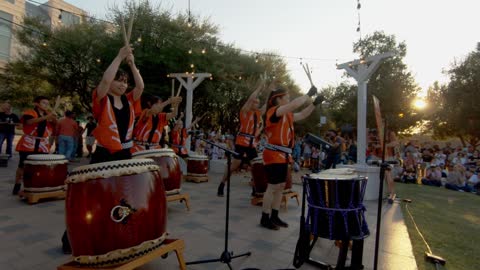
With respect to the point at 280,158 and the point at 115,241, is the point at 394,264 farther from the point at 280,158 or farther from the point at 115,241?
the point at 115,241

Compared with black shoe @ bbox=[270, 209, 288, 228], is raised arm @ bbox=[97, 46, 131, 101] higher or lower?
higher

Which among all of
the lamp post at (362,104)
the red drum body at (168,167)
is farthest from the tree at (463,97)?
the red drum body at (168,167)

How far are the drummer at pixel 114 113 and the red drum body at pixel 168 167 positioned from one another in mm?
1337

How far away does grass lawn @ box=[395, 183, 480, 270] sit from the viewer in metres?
3.48

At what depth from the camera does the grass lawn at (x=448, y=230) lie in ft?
11.4

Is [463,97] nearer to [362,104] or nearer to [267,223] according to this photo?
[362,104]

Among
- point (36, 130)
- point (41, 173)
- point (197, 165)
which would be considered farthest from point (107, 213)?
point (197, 165)

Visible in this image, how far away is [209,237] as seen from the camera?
3.80 m

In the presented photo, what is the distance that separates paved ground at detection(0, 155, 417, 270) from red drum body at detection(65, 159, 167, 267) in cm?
68

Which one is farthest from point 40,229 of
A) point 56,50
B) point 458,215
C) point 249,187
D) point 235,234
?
point 56,50

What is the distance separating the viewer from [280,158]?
4.10 meters

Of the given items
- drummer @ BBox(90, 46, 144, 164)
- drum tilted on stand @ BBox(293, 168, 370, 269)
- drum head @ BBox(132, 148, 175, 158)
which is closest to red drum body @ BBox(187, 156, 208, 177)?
drum head @ BBox(132, 148, 175, 158)

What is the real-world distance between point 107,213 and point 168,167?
233 centimetres

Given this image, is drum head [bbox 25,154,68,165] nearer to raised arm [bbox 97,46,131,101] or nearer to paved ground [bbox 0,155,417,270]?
paved ground [bbox 0,155,417,270]
